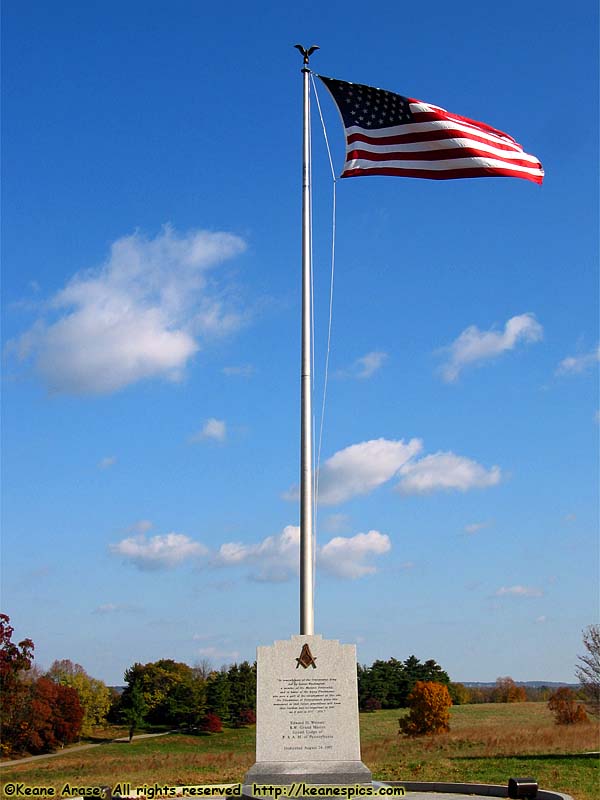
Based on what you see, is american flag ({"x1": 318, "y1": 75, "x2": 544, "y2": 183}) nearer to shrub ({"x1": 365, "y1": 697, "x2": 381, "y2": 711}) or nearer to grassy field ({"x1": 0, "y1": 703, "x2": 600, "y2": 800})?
grassy field ({"x1": 0, "y1": 703, "x2": 600, "y2": 800})

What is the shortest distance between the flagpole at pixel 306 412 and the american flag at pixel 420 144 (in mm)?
876

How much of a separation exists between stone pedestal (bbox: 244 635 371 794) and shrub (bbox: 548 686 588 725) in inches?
1504

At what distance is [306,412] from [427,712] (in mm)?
38704

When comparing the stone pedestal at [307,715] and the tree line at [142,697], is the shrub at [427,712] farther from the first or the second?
the stone pedestal at [307,715]

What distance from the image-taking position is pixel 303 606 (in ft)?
46.0

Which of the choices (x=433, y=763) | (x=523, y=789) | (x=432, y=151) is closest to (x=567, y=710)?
(x=433, y=763)

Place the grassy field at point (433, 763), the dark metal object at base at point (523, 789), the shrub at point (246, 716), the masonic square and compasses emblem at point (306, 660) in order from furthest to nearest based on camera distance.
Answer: the shrub at point (246, 716) < the grassy field at point (433, 763) < the dark metal object at base at point (523, 789) < the masonic square and compasses emblem at point (306, 660)

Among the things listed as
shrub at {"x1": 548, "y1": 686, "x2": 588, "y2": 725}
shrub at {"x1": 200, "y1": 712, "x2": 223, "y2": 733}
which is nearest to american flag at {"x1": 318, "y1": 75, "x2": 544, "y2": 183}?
shrub at {"x1": 548, "y1": 686, "x2": 588, "y2": 725}

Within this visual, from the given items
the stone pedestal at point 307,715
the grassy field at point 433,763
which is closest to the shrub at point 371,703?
the grassy field at point 433,763

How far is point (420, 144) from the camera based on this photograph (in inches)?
603

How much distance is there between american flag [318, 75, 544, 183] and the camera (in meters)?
15.2

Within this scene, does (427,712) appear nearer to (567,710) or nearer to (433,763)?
(567,710)

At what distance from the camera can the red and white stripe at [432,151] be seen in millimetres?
15188

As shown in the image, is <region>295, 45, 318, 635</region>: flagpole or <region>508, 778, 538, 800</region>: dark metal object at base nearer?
<region>295, 45, 318, 635</region>: flagpole
